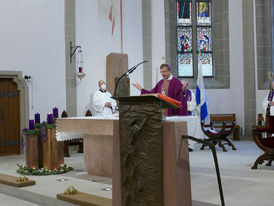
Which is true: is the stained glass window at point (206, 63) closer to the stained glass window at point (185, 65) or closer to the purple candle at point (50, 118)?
the stained glass window at point (185, 65)

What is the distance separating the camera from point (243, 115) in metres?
12.5

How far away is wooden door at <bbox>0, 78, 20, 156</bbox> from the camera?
9.62 m

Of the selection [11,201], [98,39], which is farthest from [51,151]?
[98,39]

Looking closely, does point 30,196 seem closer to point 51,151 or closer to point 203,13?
point 51,151

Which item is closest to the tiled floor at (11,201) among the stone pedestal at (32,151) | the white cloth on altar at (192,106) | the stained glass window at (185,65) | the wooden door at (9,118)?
the stone pedestal at (32,151)

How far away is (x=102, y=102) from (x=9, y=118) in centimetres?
232

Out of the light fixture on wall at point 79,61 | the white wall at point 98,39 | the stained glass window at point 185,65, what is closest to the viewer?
the light fixture on wall at point 79,61

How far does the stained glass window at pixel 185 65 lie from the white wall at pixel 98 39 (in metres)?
1.75

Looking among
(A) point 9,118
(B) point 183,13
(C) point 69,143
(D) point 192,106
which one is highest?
(B) point 183,13

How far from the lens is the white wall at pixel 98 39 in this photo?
10883 mm

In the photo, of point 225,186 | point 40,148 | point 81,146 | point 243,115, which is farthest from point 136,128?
point 243,115

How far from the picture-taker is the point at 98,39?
11.2 meters

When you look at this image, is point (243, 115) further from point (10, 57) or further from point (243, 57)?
point (10, 57)

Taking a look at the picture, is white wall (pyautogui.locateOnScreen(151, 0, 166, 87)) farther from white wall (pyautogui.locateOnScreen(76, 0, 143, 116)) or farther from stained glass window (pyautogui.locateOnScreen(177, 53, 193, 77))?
stained glass window (pyautogui.locateOnScreen(177, 53, 193, 77))
